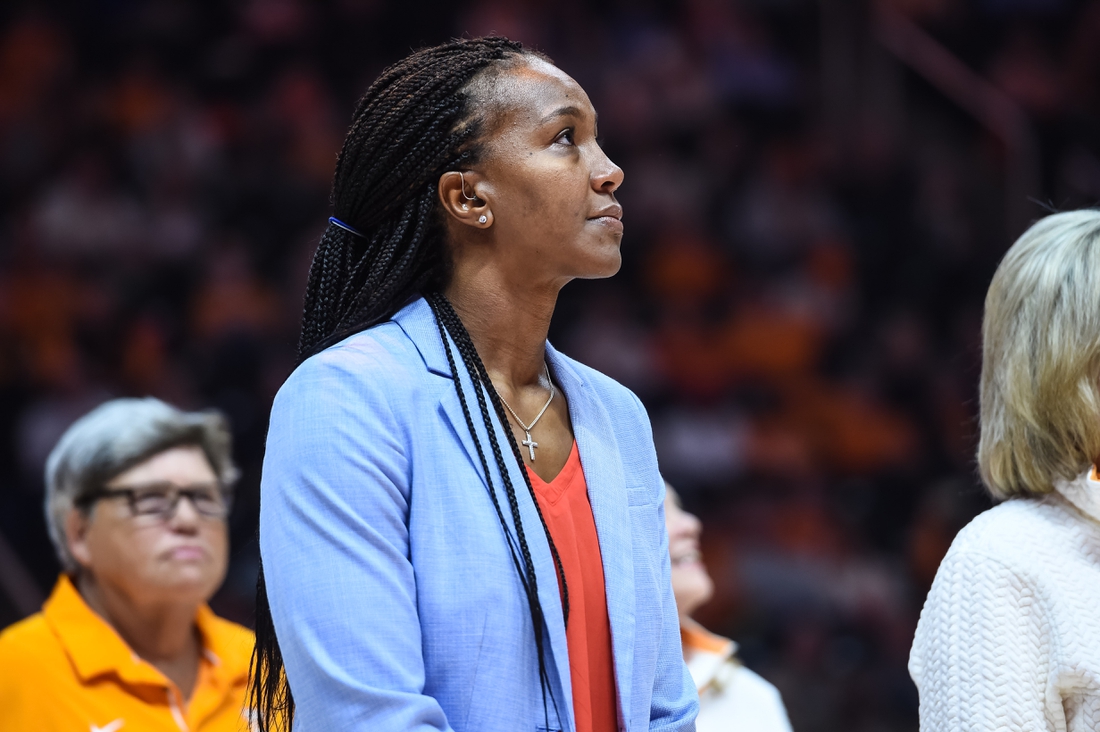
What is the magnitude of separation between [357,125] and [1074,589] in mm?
1051

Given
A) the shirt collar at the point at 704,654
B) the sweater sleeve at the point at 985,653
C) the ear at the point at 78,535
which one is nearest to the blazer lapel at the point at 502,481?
the sweater sleeve at the point at 985,653

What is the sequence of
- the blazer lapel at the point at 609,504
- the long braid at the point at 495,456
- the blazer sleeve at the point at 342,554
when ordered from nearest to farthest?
the blazer sleeve at the point at 342,554 → the long braid at the point at 495,456 → the blazer lapel at the point at 609,504

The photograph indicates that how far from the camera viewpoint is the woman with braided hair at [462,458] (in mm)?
1243

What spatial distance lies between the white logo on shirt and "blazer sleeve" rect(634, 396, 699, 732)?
4.37ft

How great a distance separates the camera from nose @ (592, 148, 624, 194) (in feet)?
4.79

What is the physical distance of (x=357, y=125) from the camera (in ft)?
4.89

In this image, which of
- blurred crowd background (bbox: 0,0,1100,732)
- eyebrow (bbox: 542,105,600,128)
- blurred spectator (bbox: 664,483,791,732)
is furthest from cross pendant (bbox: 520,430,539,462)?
blurred crowd background (bbox: 0,0,1100,732)

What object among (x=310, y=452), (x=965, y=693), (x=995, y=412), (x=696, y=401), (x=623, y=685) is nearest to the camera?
(x=310, y=452)

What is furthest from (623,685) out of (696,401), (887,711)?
(696,401)

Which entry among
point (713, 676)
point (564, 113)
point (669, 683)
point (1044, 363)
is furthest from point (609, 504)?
point (713, 676)

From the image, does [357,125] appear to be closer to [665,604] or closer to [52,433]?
[665,604]

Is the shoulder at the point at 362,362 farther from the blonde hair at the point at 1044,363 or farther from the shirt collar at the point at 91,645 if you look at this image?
the shirt collar at the point at 91,645

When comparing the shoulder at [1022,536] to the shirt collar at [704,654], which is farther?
the shirt collar at [704,654]

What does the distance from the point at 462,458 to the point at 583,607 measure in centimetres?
23
